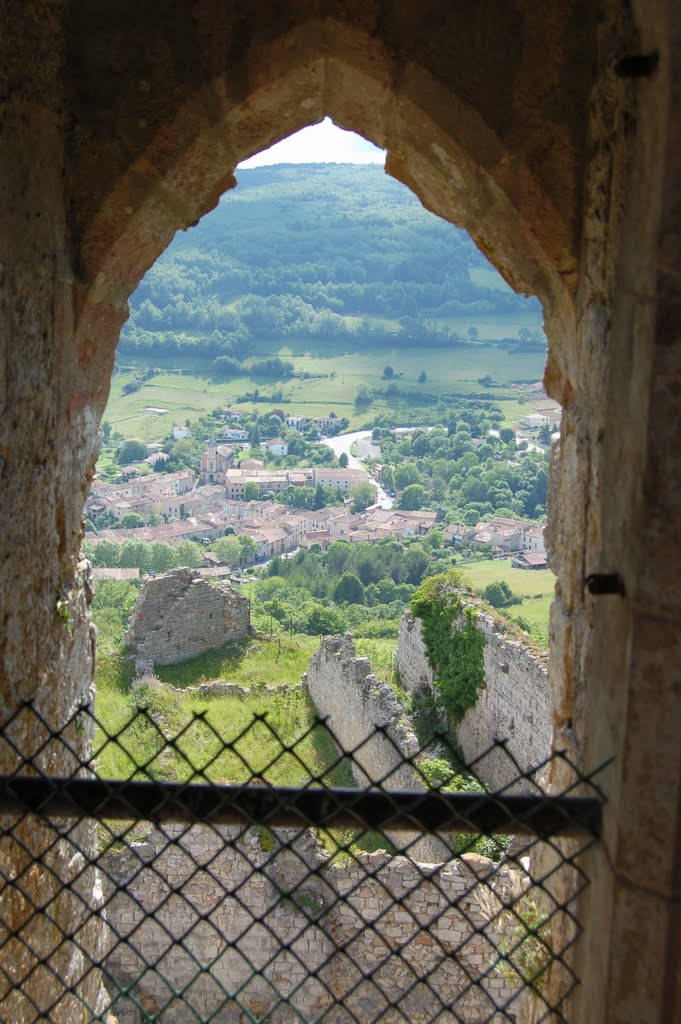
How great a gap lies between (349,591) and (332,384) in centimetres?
3309

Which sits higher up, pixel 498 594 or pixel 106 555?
pixel 498 594

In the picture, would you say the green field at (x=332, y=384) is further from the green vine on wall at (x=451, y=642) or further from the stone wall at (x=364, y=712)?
the stone wall at (x=364, y=712)

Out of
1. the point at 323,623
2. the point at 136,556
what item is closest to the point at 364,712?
the point at 323,623

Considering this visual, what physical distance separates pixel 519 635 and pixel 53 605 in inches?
319

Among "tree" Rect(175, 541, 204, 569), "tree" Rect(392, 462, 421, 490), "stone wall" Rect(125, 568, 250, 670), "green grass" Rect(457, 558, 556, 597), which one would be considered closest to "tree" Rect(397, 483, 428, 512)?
"tree" Rect(392, 462, 421, 490)

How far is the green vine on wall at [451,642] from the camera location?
1080 cm

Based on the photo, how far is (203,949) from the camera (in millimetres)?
7273

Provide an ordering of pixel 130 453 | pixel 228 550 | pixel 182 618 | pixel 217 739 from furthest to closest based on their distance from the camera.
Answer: pixel 130 453, pixel 228 550, pixel 182 618, pixel 217 739

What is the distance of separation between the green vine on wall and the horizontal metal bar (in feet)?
29.0

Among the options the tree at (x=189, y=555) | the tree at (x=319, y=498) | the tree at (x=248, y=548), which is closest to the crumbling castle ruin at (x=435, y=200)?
the tree at (x=189, y=555)

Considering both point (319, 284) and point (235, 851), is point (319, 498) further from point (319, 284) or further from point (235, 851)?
point (235, 851)

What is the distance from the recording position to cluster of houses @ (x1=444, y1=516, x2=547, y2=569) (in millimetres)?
26609

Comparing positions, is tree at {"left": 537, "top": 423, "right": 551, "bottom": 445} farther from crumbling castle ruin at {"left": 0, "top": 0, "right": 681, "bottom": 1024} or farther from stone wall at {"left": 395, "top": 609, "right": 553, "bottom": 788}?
crumbling castle ruin at {"left": 0, "top": 0, "right": 681, "bottom": 1024}

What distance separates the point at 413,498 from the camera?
36.5m
